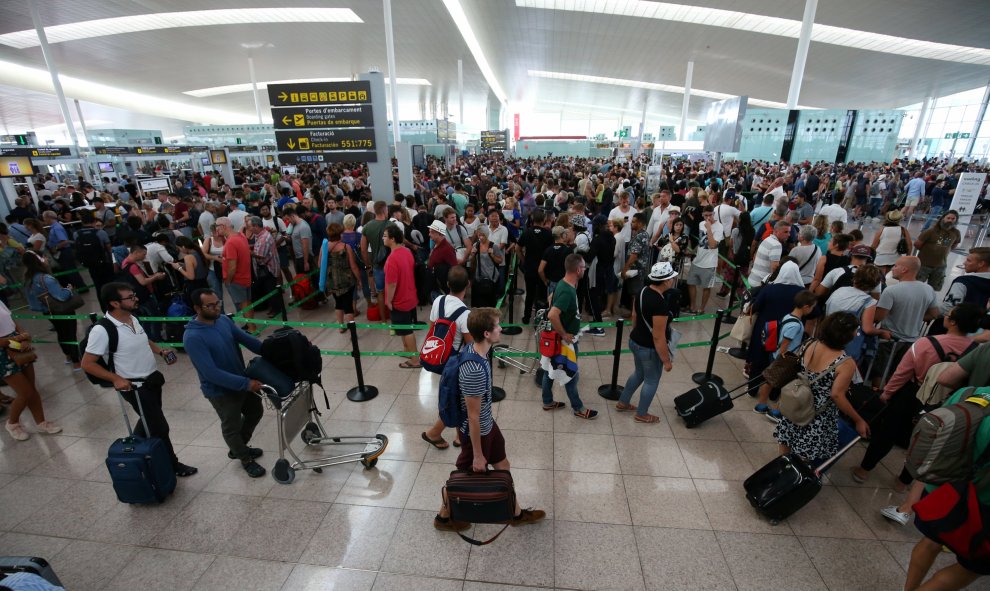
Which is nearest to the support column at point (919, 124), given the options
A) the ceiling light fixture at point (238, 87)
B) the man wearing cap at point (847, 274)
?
the ceiling light fixture at point (238, 87)

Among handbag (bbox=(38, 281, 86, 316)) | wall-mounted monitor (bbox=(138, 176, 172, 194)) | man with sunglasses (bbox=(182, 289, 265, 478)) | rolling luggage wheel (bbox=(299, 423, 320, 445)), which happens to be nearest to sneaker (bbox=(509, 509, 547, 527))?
rolling luggage wheel (bbox=(299, 423, 320, 445))

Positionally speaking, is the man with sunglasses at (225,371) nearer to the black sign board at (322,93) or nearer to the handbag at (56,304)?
the handbag at (56,304)

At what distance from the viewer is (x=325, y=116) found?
8.96 m

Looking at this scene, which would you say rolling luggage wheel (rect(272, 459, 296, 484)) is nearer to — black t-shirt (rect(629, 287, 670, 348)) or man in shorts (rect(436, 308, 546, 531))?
man in shorts (rect(436, 308, 546, 531))

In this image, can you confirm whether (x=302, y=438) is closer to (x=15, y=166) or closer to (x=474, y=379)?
(x=474, y=379)

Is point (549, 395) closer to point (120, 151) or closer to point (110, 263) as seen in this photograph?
point (110, 263)

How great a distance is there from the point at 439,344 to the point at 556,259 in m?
2.67

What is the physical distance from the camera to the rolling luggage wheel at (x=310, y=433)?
4.11 m

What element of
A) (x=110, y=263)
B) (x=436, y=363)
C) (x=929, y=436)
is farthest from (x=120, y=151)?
(x=929, y=436)

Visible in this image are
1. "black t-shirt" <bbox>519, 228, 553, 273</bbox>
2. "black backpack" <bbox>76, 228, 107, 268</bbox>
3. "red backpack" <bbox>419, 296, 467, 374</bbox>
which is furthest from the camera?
"black backpack" <bbox>76, 228, 107, 268</bbox>

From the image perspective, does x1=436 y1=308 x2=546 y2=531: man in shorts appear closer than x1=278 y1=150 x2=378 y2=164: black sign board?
Yes

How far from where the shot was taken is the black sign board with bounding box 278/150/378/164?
29.9ft

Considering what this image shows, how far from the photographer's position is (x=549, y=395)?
4.71 meters

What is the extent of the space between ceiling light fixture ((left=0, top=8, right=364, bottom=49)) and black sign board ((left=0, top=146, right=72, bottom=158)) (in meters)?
10.2
